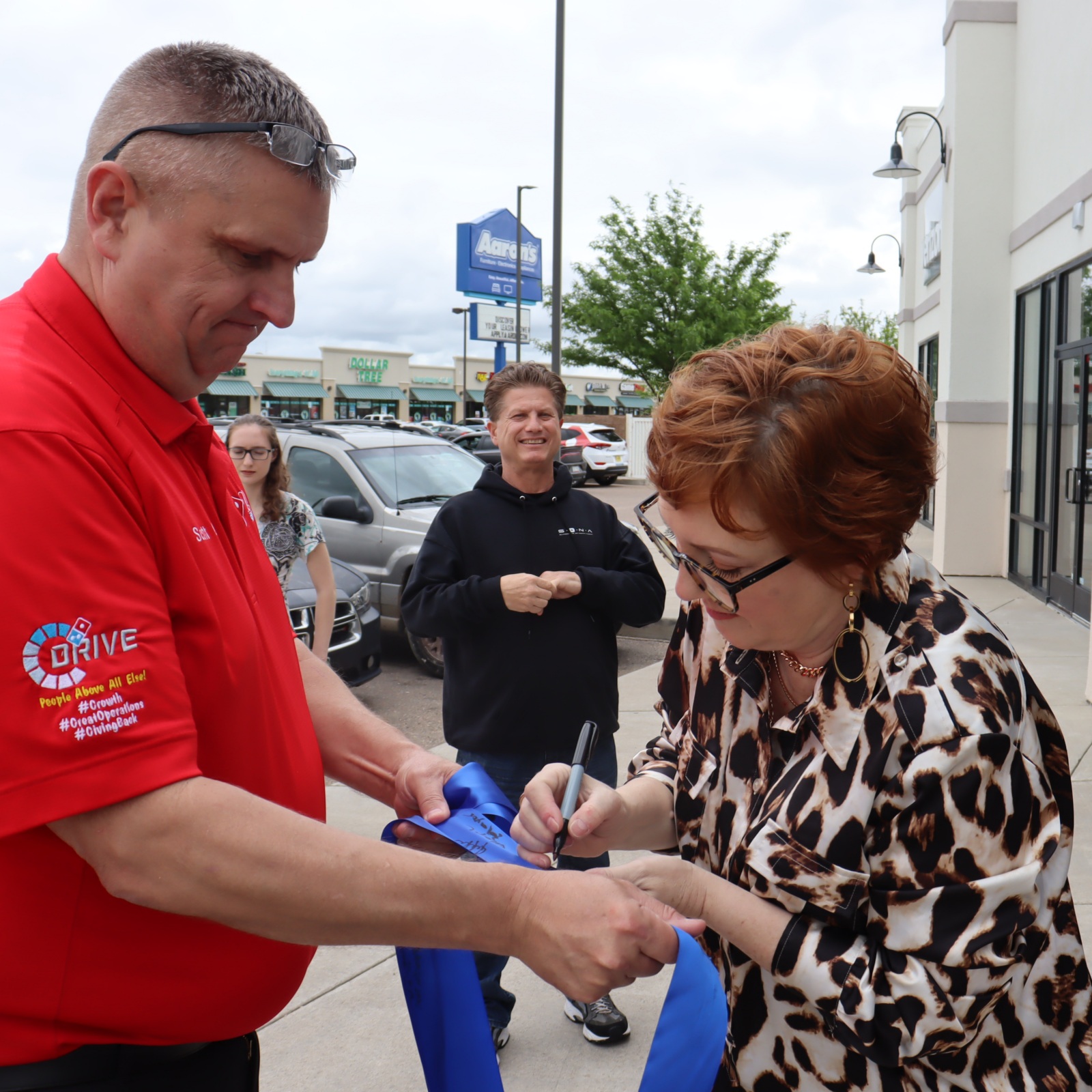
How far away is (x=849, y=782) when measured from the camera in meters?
1.63

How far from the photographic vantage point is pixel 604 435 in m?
32.5

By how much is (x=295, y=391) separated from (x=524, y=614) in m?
71.8

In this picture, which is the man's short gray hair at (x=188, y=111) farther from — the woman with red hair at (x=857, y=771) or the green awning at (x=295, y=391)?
the green awning at (x=295, y=391)

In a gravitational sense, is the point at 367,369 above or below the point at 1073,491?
above

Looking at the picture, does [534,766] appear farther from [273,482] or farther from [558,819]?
[273,482]

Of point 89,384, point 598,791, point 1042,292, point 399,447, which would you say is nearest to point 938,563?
point 1042,292

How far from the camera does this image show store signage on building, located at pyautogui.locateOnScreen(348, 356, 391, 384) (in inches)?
2980

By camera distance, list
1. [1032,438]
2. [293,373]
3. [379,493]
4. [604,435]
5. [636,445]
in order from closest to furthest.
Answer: [379,493] → [1032,438] → [604,435] → [636,445] → [293,373]

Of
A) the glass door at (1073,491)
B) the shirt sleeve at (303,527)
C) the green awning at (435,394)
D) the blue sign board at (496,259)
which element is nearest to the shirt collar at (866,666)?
the shirt sleeve at (303,527)

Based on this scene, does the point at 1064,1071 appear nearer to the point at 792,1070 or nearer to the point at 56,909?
the point at 792,1070

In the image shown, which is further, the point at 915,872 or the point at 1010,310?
the point at 1010,310

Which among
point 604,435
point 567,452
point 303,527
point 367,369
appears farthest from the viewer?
point 367,369

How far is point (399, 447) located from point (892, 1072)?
28.4 feet

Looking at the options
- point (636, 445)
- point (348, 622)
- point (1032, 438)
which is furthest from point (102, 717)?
point (636, 445)
